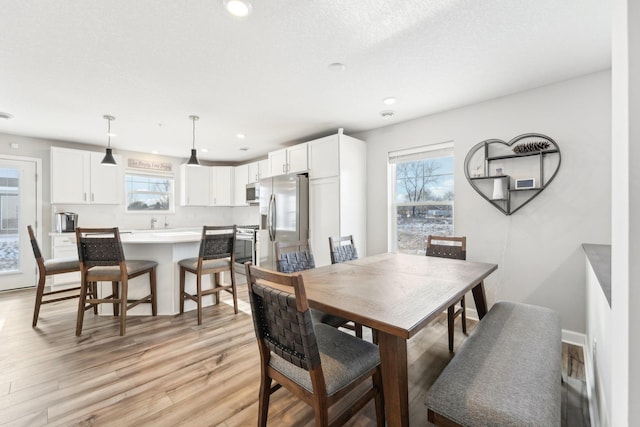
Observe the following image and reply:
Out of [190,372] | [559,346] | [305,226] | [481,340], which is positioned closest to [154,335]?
[190,372]

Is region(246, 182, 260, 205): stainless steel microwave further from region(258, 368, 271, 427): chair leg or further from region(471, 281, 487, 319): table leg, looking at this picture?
region(258, 368, 271, 427): chair leg

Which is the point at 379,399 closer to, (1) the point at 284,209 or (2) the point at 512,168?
(2) the point at 512,168

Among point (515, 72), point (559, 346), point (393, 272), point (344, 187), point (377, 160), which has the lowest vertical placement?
point (559, 346)

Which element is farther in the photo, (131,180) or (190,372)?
(131,180)

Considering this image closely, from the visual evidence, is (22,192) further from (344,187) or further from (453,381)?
(453,381)

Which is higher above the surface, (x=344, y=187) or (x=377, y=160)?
Answer: (x=377, y=160)

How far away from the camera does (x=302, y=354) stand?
115 cm

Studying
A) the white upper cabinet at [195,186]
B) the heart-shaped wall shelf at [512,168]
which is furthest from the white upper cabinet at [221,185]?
the heart-shaped wall shelf at [512,168]

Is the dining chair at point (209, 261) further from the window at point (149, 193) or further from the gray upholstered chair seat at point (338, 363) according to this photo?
the window at point (149, 193)

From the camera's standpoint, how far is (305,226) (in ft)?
13.3

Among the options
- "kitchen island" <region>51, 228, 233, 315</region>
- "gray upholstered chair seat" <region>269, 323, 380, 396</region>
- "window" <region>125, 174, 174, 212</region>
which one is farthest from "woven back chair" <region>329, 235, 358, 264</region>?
"window" <region>125, 174, 174, 212</region>

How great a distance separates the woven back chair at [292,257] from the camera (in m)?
2.17

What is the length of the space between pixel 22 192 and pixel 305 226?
447cm

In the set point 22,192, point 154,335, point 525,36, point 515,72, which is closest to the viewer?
point 525,36
